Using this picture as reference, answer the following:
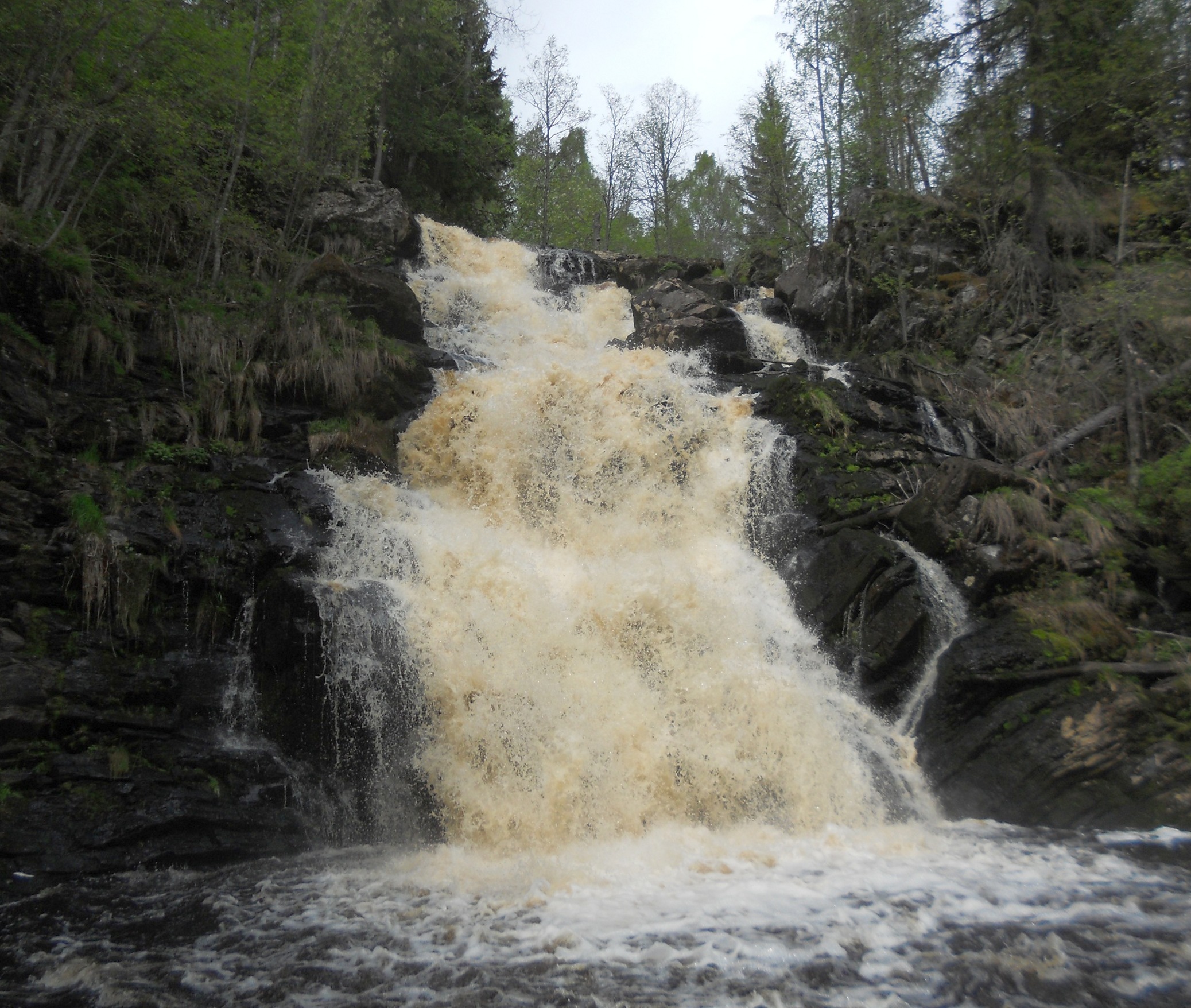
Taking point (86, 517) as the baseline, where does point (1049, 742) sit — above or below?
below

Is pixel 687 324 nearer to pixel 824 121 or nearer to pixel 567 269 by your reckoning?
pixel 567 269

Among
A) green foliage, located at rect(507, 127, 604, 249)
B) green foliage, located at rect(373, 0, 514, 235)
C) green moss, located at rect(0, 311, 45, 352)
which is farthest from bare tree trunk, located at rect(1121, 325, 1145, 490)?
green foliage, located at rect(507, 127, 604, 249)

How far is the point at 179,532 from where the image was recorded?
7.32 m

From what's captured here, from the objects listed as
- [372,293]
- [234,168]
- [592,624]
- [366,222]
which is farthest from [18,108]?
[592,624]

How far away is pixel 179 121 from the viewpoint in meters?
9.02

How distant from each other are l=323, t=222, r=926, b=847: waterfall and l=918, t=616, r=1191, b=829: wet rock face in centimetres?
61

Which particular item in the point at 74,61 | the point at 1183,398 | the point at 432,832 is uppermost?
the point at 74,61

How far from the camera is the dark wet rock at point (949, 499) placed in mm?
8719

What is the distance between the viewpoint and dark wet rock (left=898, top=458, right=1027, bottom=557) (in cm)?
872

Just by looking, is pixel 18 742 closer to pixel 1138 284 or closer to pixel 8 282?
pixel 8 282

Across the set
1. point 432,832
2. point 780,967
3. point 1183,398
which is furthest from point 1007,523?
point 432,832

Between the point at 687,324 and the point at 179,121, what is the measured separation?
9187 mm

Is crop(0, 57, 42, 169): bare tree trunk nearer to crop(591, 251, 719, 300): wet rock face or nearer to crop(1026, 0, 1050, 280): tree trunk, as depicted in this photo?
crop(591, 251, 719, 300): wet rock face

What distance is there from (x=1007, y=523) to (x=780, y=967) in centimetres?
601
